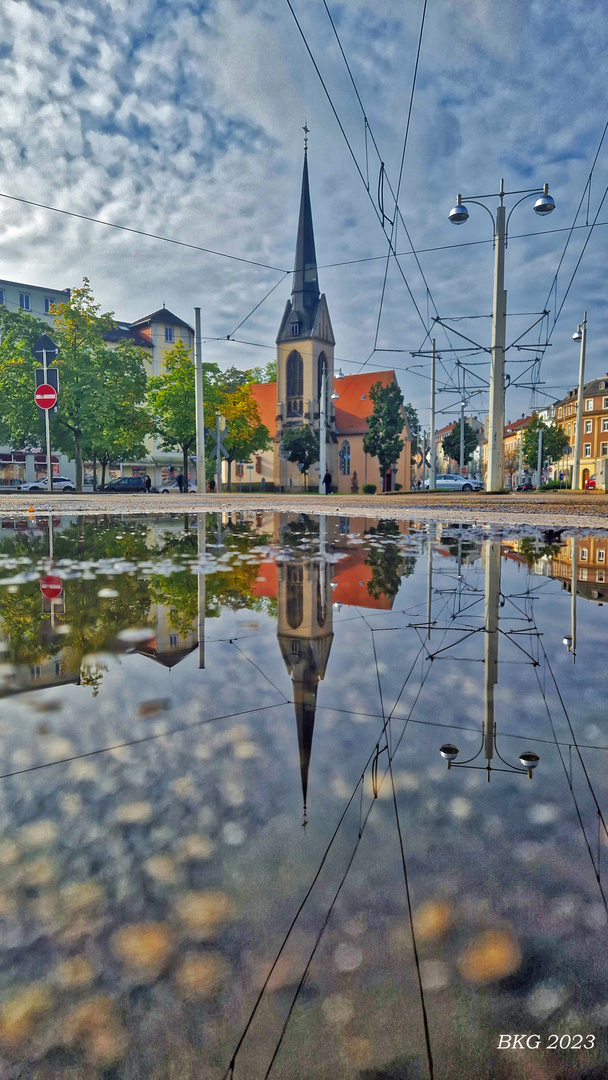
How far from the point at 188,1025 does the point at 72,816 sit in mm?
752

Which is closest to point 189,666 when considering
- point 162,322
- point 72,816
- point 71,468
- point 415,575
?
point 72,816

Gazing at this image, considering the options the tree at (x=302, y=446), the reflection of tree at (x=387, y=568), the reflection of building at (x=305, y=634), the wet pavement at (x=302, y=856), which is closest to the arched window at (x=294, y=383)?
the tree at (x=302, y=446)

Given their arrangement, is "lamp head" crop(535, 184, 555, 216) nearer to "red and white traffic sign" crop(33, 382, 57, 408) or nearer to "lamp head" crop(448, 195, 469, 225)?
"lamp head" crop(448, 195, 469, 225)

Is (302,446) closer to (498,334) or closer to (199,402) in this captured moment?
(199,402)

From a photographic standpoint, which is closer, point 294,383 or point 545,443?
point 294,383

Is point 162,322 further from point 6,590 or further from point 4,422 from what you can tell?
point 6,590

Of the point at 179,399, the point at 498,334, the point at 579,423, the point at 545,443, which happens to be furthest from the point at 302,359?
the point at 498,334

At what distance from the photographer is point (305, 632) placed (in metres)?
3.71

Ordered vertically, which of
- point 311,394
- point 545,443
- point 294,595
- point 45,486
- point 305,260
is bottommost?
point 294,595

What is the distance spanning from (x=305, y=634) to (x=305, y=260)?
7009 centimetres

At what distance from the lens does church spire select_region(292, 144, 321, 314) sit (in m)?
63.9

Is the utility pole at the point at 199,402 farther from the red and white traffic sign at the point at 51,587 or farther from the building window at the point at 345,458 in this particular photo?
the building window at the point at 345,458

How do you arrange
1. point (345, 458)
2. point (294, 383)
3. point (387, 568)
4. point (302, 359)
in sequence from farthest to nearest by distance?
point (345, 458) → point (294, 383) → point (302, 359) → point (387, 568)

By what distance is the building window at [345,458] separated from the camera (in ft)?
247
